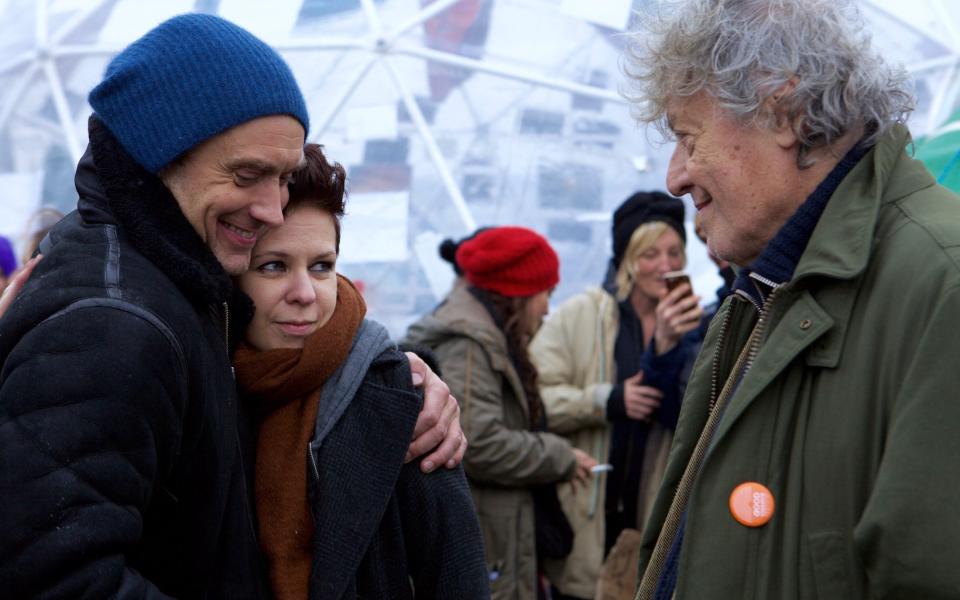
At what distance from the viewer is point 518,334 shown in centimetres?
486

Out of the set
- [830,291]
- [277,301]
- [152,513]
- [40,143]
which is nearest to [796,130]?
[830,291]

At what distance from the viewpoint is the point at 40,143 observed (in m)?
8.94

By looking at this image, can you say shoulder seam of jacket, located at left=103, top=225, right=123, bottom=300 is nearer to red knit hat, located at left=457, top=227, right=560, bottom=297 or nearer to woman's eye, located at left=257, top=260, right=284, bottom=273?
woman's eye, located at left=257, top=260, right=284, bottom=273

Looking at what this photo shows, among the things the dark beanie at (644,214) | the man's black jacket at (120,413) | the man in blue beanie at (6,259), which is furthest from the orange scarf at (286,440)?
the man in blue beanie at (6,259)

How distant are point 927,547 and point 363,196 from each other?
6.51 m

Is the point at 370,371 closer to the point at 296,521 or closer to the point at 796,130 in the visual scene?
the point at 296,521

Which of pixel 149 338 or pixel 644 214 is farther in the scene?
pixel 644 214

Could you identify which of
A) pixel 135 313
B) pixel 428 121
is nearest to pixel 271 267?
pixel 135 313

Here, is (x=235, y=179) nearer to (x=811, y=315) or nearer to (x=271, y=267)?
(x=271, y=267)

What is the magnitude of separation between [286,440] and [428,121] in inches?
236

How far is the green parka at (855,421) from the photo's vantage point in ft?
5.32

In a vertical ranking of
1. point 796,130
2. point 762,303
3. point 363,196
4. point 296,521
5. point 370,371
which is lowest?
point 296,521

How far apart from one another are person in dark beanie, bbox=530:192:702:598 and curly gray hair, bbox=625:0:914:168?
276 centimetres

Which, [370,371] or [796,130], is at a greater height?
[796,130]
